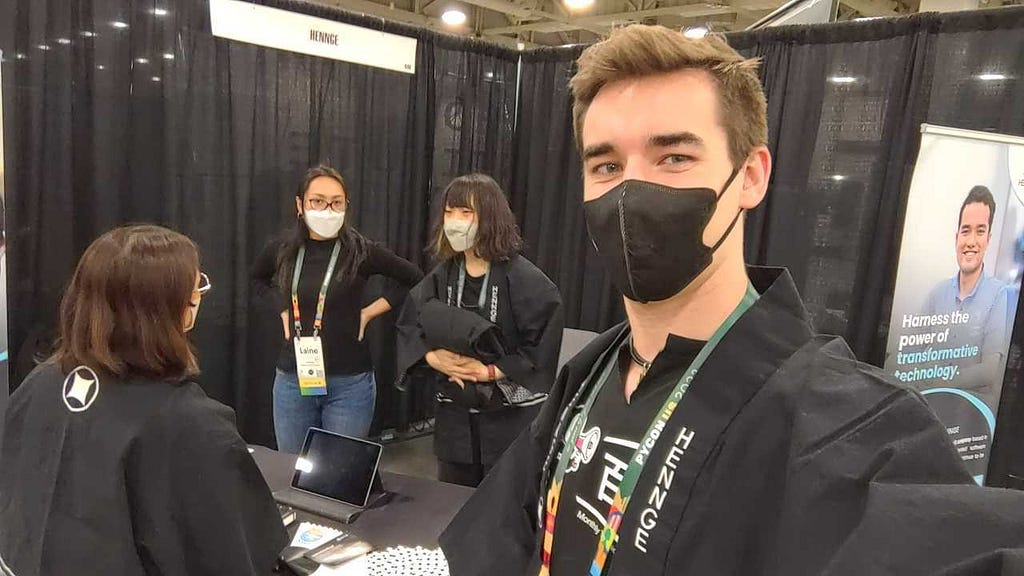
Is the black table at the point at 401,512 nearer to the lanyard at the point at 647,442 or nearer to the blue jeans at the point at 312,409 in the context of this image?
the blue jeans at the point at 312,409

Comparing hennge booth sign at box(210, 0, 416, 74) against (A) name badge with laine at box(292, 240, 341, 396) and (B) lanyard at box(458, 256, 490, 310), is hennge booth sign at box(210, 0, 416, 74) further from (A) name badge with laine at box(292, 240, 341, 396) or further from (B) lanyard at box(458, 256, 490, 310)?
(B) lanyard at box(458, 256, 490, 310)

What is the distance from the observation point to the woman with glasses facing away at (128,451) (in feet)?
4.42

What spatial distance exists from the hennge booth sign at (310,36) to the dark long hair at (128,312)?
7.20 ft

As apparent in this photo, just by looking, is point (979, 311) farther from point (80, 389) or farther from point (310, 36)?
point (310, 36)

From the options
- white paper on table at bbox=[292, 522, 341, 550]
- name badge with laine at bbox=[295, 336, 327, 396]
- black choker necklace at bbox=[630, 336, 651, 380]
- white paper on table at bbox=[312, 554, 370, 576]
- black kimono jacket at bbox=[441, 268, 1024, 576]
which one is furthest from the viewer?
name badge with laine at bbox=[295, 336, 327, 396]

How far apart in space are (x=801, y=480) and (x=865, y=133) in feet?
10.0

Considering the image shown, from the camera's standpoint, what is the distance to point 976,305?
2896 millimetres

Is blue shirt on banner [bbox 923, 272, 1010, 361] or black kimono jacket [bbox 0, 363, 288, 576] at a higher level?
blue shirt on banner [bbox 923, 272, 1010, 361]

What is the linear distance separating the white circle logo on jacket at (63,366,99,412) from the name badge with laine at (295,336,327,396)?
1.31 m

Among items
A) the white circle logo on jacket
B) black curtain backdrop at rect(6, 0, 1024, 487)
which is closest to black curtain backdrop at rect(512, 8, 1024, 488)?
black curtain backdrop at rect(6, 0, 1024, 487)

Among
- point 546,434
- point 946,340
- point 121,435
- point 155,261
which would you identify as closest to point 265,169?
point 155,261

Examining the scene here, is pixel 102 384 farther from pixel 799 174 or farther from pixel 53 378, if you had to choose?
pixel 799 174

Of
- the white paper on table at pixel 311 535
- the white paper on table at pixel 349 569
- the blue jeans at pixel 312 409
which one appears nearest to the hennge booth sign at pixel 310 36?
the blue jeans at pixel 312 409

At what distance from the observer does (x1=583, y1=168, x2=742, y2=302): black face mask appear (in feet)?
2.73
